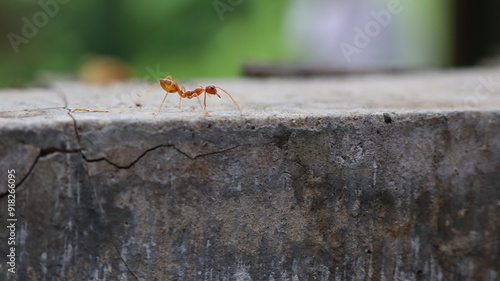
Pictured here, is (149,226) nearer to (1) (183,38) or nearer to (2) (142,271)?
(2) (142,271)

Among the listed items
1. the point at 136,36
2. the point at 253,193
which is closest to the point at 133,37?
the point at 136,36

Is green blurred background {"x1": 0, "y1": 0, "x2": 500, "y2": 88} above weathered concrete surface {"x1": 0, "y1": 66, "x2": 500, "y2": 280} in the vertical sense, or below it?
above

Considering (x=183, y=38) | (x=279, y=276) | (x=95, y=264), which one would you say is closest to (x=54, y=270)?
(x=95, y=264)

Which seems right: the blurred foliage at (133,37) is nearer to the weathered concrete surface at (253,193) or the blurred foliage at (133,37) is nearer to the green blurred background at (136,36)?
the green blurred background at (136,36)

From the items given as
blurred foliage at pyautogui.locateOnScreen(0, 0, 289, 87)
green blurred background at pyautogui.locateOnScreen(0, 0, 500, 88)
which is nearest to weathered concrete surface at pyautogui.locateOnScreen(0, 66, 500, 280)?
green blurred background at pyautogui.locateOnScreen(0, 0, 500, 88)

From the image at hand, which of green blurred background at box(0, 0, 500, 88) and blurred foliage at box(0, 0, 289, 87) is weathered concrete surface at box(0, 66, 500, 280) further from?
blurred foliage at box(0, 0, 289, 87)

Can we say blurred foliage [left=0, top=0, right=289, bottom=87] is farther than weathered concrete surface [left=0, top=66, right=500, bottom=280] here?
Yes
